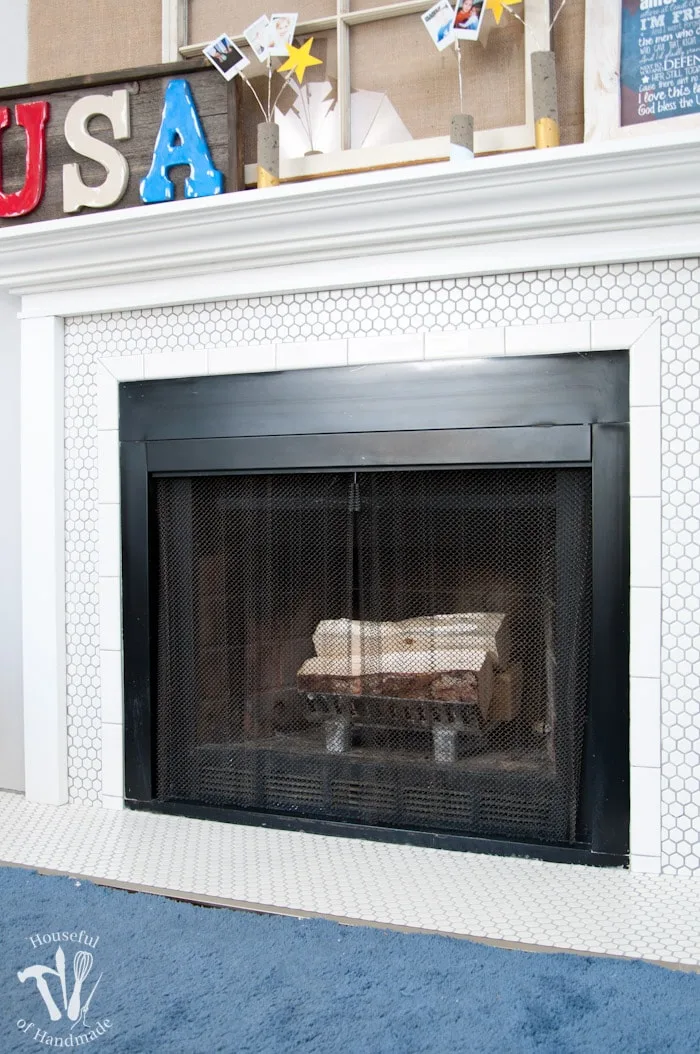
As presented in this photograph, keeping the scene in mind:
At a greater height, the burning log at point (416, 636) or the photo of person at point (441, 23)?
the photo of person at point (441, 23)

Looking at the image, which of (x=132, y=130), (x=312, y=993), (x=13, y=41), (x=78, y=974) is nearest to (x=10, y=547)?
(x=132, y=130)

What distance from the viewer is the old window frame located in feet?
6.08

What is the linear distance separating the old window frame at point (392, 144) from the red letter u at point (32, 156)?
1.60 feet

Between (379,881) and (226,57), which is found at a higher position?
(226,57)

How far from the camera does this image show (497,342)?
1772mm

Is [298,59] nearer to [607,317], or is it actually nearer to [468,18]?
[468,18]

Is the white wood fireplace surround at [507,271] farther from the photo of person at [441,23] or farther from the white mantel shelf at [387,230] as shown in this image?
Answer: the photo of person at [441,23]

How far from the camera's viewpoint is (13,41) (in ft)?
7.61

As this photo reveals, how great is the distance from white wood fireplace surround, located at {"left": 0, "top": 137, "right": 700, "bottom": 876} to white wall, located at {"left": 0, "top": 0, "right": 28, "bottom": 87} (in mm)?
611

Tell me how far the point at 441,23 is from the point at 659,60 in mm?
429

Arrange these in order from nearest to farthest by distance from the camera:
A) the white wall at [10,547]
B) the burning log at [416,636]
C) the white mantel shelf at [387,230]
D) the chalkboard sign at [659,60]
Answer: the white mantel shelf at [387,230]
the chalkboard sign at [659,60]
the burning log at [416,636]
the white wall at [10,547]

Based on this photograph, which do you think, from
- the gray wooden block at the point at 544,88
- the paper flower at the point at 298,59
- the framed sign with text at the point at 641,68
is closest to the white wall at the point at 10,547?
the paper flower at the point at 298,59

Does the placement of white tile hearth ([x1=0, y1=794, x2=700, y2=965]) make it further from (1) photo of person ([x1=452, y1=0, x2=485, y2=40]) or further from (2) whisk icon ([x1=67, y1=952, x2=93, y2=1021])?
(1) photo of person ([x1=452, y1=0, x2=485, y2=40])

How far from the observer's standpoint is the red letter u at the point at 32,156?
6.88 feet
